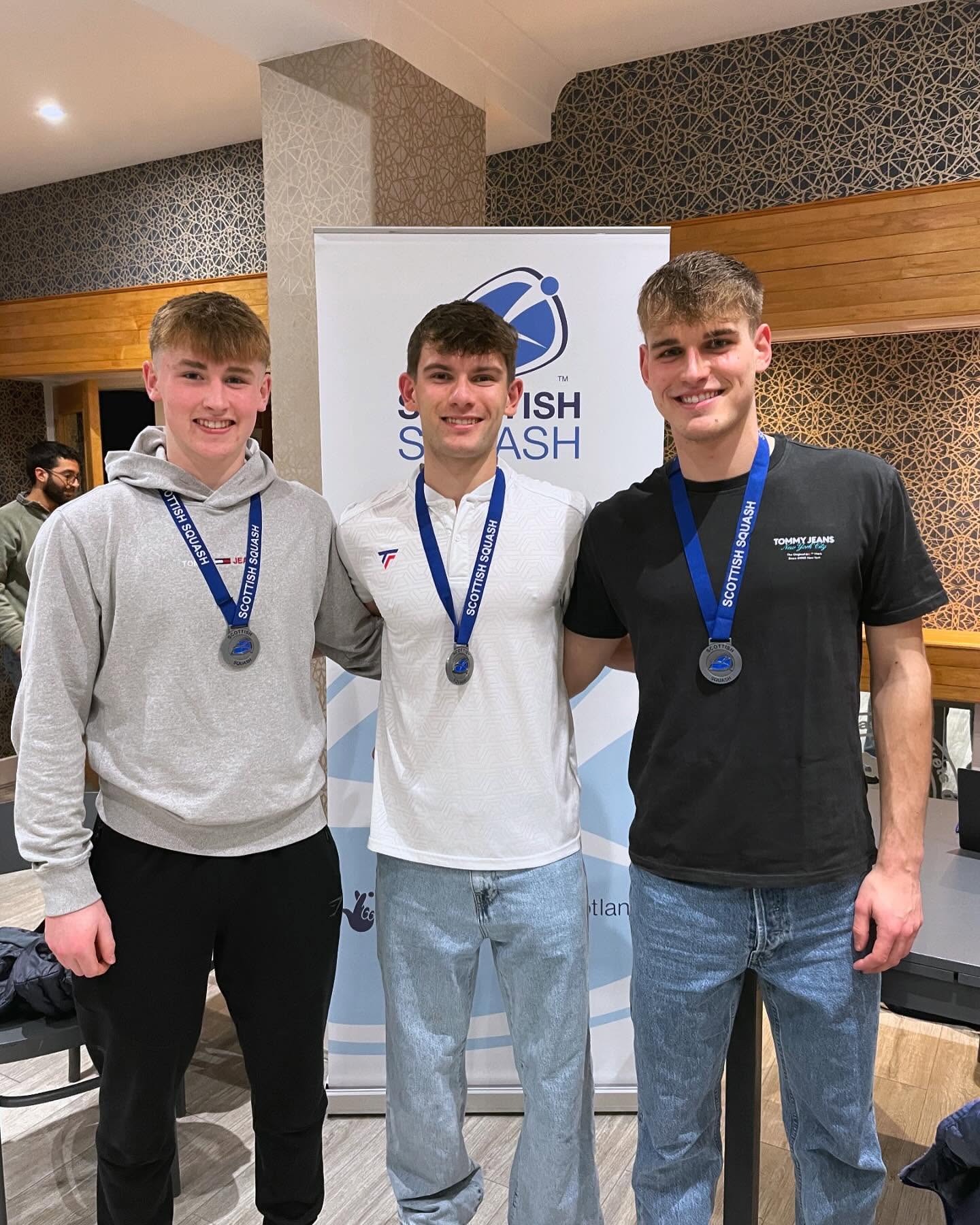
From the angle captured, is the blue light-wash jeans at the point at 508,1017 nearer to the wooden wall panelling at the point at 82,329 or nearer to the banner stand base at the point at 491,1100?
the banner stand base at the point at 491,1100

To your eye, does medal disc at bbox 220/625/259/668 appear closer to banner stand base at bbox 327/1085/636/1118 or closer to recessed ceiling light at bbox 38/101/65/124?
banner stand base at bbox 327/1085/636/1118

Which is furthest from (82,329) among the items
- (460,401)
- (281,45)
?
(460,401)

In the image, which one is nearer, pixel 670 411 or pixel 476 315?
pixel 670 411

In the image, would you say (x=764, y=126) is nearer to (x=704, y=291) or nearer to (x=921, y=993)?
(x=704, y=291)

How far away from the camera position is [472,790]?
1688mm

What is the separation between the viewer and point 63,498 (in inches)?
191

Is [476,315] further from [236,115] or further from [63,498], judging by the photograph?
[63,498]

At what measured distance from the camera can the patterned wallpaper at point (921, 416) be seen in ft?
14.8

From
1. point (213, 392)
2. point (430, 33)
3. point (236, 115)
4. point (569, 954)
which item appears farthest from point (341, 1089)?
point (236, 115)

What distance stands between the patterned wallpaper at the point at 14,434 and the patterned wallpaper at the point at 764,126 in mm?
3184

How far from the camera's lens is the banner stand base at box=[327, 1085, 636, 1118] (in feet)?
8.29

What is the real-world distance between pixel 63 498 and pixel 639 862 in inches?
163

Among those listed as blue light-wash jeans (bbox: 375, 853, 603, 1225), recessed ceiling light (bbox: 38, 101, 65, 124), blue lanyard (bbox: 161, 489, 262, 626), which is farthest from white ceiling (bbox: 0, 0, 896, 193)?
blue light-wash jeans (bbox: 375, 853, 603, 1225)

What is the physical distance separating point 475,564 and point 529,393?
796mm
